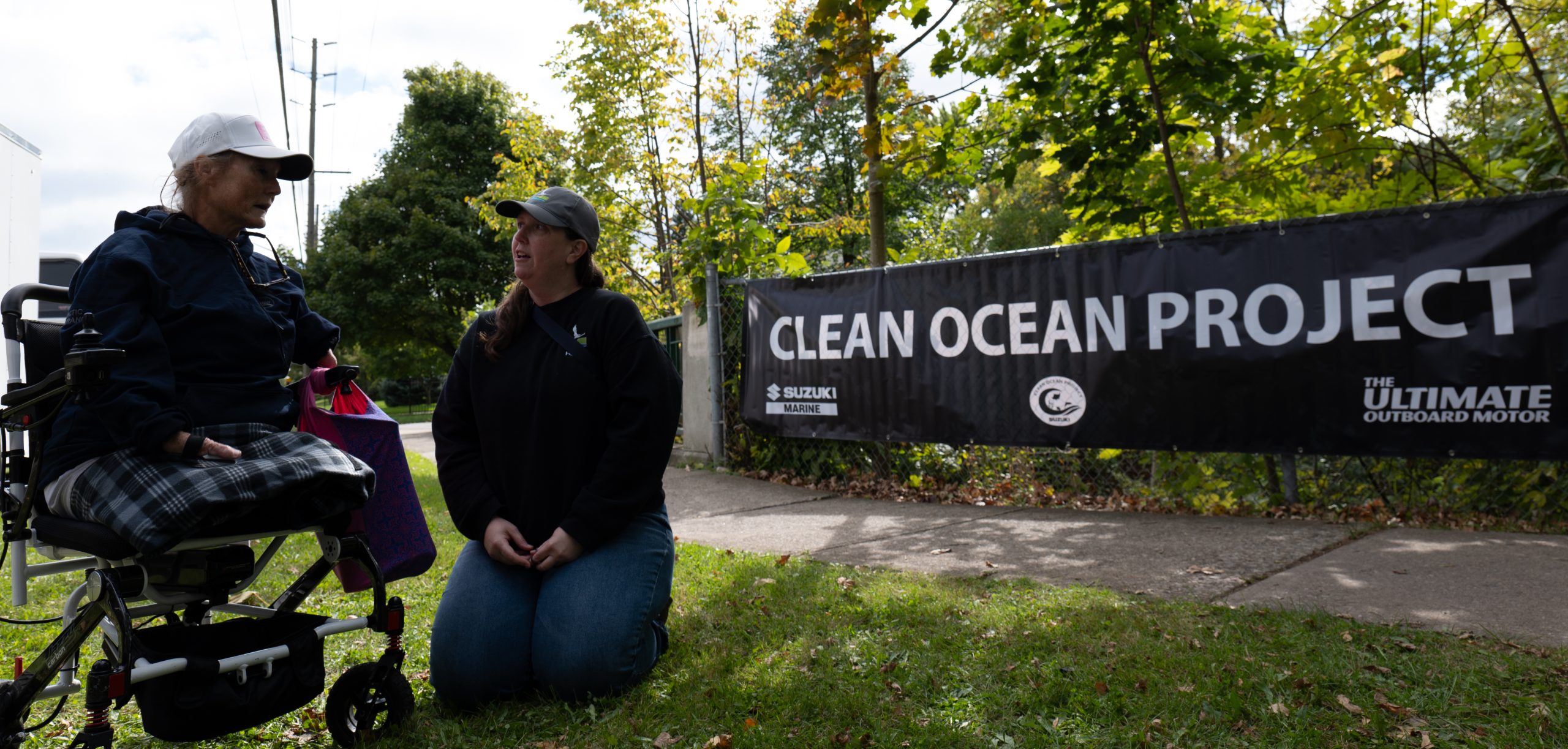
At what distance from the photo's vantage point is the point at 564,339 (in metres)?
3.25

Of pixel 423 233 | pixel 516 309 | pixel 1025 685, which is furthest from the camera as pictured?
pixel 423 233

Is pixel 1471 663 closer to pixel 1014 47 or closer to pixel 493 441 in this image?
pixel 493 441

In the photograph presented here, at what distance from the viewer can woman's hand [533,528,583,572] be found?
3086mm

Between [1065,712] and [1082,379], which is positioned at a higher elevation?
[1082,379]

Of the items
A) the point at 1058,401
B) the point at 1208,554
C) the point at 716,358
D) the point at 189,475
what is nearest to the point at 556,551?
the point at 189,475

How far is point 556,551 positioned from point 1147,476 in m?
5.42

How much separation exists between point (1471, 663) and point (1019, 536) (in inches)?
102

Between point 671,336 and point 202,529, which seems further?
point 671,336

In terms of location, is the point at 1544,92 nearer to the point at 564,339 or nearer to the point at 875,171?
the point at 875,171

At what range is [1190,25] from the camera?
6320 millimetres

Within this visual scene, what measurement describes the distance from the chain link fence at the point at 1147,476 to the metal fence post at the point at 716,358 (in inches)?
2.3

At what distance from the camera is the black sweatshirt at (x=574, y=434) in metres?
3.12

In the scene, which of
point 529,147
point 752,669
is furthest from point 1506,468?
point 529,147

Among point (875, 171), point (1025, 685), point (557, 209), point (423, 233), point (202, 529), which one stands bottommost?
point (1025, 685)
